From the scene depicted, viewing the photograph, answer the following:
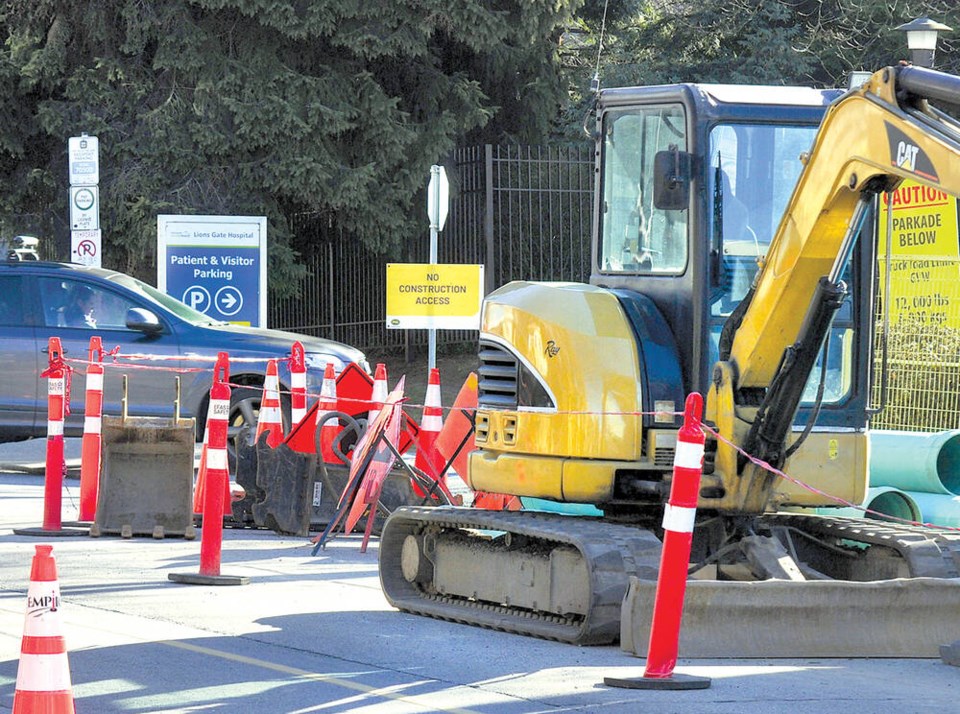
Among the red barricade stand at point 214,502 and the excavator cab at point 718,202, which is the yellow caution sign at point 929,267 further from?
the red barricade stand at point 214,502

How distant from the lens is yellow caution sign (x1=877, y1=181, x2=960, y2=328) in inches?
651

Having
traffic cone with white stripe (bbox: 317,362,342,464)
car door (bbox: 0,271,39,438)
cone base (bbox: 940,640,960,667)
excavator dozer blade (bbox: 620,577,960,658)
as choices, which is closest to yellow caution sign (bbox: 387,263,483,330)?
car door (bbox: 0,271,39,438)

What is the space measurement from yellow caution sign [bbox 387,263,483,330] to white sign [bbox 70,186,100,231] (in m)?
3.50

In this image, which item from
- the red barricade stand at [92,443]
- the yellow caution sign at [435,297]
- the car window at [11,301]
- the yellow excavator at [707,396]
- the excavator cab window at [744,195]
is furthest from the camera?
the yellow caution sign at [435,297]

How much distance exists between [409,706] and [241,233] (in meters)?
13.6

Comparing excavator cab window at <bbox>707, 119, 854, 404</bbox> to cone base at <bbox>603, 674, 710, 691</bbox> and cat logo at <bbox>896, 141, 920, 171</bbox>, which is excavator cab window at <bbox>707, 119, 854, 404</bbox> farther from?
cone base at <bbox>603, 674, 710, 691</bbox>

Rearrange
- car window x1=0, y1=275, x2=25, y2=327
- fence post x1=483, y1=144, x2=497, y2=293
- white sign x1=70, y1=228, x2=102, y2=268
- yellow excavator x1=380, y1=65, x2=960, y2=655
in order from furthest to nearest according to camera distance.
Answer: fence post x1=483, y1=144, x2=497, y2=293, white sign x1=70, y1=228, x2=102, y2=268, car window x1=0, y1=275, x2=25, y2=327, yellow excavator x1=380, y1=65, x2=960, y2=655

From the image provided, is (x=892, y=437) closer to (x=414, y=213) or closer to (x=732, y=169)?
(x=732, y=169)

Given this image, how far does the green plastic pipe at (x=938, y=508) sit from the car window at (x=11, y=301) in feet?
29.0

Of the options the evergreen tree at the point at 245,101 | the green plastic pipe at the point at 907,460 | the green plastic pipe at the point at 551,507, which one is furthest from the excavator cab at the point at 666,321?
the evergreen tree at the point at 245,101

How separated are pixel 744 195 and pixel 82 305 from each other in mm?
9637

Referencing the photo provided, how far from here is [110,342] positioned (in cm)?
1656

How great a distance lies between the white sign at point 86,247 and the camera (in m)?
19.4

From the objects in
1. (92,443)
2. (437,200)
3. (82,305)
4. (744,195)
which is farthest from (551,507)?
(437,200)
